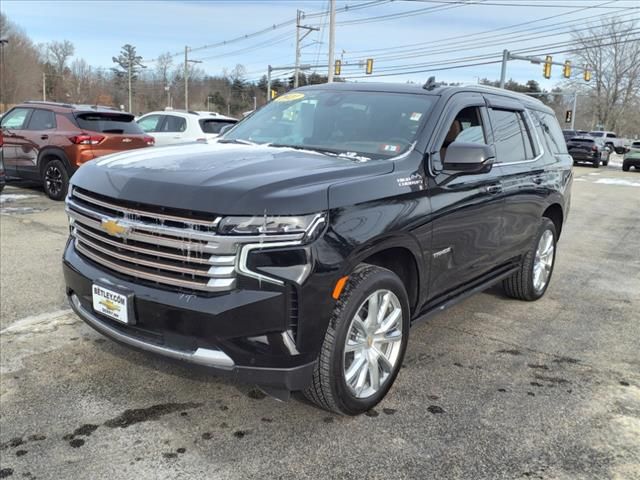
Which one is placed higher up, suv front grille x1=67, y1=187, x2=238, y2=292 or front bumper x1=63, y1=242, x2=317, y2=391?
suv front grille x1=67, y1=187, x2=238, y2=292

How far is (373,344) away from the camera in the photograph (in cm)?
328

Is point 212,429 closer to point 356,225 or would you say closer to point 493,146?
point 356,225

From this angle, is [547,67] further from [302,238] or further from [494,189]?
[302,238]

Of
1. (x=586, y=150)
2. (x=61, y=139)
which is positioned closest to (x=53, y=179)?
(x=61, y=139)

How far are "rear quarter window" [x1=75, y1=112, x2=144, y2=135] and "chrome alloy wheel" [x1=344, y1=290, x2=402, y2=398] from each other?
8.67 m

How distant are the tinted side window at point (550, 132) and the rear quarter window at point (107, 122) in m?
7.68

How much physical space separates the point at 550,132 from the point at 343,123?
105 inches

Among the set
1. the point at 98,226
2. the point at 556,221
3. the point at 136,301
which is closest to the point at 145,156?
the point at 98,226

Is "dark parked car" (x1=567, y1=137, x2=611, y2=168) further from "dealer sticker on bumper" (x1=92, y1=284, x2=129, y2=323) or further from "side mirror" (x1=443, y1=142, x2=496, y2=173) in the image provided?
"dealer sticker on bumper" (x1=92, y1=284, x2=129, y2=323)

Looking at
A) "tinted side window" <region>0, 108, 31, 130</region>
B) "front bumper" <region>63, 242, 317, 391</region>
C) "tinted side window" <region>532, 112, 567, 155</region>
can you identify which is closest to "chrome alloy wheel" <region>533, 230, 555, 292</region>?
"tinted side window" <region>532, 112, 567, 155</region>

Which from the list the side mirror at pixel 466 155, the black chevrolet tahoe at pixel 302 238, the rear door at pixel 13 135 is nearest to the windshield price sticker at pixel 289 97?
the black chevrolet tahoe at pixel 302 238

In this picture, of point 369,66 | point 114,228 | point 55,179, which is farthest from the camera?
point 369,66

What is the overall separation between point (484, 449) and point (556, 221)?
3.65m

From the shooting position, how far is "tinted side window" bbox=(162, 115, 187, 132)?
513 inches
